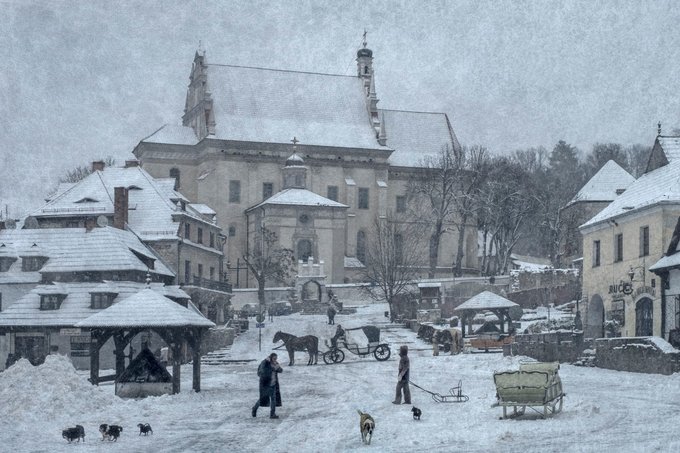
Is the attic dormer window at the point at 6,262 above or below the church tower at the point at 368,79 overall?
below

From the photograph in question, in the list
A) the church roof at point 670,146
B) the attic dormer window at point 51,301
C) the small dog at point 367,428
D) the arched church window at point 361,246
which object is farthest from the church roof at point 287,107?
the small dog at point 367,428

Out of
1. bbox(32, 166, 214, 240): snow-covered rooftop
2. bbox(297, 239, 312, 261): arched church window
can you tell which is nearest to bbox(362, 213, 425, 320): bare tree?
bbox(297, 239, 312, 261): arched church window

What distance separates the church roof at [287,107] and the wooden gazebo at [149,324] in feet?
178

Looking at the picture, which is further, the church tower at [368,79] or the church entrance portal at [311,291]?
the church tower at [368,79]

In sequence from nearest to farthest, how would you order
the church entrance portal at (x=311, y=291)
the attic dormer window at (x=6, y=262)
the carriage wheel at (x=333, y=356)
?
the carriage wheel at (x=333, y=356) → the attic dormer window at (x=6, y=262) → the church entrance portal at (x=311, y=291)

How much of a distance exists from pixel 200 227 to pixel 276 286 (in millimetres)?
11961

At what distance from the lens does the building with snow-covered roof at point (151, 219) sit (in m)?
59.2

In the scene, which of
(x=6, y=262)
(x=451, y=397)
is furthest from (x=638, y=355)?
(x=6, y=262)

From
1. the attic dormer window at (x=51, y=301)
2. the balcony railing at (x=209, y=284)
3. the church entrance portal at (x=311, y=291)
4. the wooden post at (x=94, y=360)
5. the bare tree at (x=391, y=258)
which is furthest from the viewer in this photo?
the church entrance portal at (x=311, y=291)

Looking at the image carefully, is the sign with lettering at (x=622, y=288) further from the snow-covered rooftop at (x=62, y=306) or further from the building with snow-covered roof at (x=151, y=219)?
the building with snow-covered roof at (x=151, y=219)

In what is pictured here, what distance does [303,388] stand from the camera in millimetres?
30828

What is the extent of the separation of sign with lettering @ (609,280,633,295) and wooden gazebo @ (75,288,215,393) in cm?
2012

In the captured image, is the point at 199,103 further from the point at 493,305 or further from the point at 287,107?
the point at 493,305

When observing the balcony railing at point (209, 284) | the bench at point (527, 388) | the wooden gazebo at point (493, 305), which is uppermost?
the balcony railing at point (209, 284)
